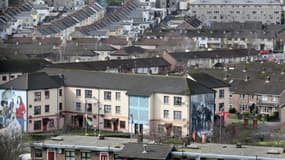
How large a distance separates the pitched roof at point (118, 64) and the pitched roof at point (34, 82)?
16.5 ft

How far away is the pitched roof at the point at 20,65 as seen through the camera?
75.1 feet

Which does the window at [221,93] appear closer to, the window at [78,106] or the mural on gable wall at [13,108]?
the window at [78,106]

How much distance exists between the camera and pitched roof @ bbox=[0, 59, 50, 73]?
22881 millimetres

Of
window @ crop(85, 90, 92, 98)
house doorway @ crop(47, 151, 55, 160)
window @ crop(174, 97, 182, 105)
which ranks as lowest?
house doorway @ crop(47, 151, 55, 160)

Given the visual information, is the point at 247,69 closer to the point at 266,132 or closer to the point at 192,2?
the point at 266,132

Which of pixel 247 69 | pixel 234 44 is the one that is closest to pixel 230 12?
pixel 234 44

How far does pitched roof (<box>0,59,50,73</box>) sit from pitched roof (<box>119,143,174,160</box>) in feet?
37.5

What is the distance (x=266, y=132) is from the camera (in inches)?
693

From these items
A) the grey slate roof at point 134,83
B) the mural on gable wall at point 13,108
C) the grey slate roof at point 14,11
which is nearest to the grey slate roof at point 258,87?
the grey slate roof at point 134,83

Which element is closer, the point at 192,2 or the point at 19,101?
the point at 19,101

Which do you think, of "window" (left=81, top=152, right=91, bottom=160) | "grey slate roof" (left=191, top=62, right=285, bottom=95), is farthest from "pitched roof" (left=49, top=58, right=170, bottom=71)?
"window" (left=81, top=152, right=91, bottom=160)

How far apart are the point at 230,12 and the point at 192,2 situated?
2.13 metres

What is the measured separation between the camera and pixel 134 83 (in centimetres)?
1869

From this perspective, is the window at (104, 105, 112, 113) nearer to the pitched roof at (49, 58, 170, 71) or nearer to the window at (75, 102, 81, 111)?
the window at (75, 102, 81, 111)
